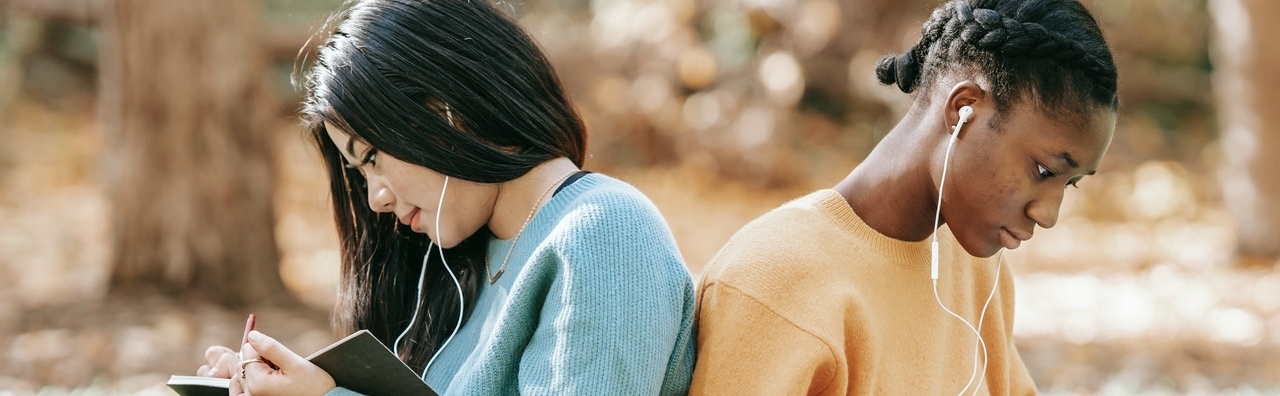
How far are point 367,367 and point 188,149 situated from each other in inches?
145

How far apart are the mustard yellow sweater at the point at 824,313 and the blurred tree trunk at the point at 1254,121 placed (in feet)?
18.2

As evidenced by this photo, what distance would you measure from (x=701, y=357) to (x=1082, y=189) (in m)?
8.60

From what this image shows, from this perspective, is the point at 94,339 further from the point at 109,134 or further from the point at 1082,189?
the point at 1082,189

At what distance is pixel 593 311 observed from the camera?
191cm

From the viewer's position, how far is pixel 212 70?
5293mm

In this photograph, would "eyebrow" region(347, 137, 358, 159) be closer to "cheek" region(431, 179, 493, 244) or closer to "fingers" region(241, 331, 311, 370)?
"cheek" region(431, 179, 493, 244)

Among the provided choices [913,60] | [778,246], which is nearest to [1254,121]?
[913,60]

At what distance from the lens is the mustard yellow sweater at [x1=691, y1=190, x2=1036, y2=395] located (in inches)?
75.5

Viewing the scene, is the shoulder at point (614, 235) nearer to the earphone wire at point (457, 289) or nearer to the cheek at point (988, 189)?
the earphone wire at point (457, 289)

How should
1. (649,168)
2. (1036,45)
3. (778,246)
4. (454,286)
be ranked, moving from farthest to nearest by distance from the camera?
(649,168) → (454,286) → (778,246) → (1036,45)

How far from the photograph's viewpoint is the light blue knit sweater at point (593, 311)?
1.90m

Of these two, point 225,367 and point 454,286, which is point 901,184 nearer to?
point 454,286

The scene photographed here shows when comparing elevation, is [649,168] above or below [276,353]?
below

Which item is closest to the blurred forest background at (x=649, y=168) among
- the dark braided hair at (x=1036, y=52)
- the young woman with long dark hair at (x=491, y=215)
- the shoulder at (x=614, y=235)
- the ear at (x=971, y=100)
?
the dark braided hair at (x=1036, y=52)
